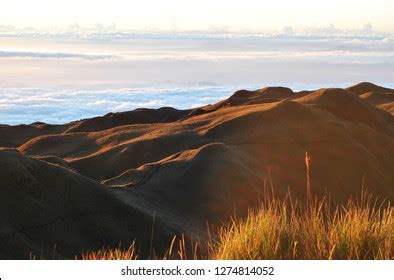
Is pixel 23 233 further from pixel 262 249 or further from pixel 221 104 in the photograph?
pixel 221 104

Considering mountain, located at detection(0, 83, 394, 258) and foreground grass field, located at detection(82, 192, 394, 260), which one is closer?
foreground grass field, located at detection(82, 192, 394, 260)

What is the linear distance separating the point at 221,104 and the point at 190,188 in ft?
71.1

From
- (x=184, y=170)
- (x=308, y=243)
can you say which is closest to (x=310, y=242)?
(x=308, y=243)

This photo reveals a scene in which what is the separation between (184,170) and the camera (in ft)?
53.3

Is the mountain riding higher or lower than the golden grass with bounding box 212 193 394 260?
lower

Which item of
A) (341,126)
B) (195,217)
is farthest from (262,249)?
(341,126)

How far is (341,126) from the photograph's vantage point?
23500 mm

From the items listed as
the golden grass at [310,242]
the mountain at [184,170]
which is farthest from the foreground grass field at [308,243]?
the mountain at [184,170]

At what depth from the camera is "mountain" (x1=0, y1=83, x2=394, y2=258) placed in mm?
11117

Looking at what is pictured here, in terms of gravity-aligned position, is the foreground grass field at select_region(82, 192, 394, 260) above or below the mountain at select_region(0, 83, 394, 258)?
above

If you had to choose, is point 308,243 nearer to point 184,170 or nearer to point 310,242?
point 310,242

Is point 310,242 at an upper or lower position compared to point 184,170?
upper

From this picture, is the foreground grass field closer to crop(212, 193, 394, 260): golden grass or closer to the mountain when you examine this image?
crop(212, 193, 394, 260): golden grass

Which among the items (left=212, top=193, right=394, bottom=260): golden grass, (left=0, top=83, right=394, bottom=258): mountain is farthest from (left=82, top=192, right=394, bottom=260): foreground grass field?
(left=0, top=83, right=394, bottom=258): mountain
